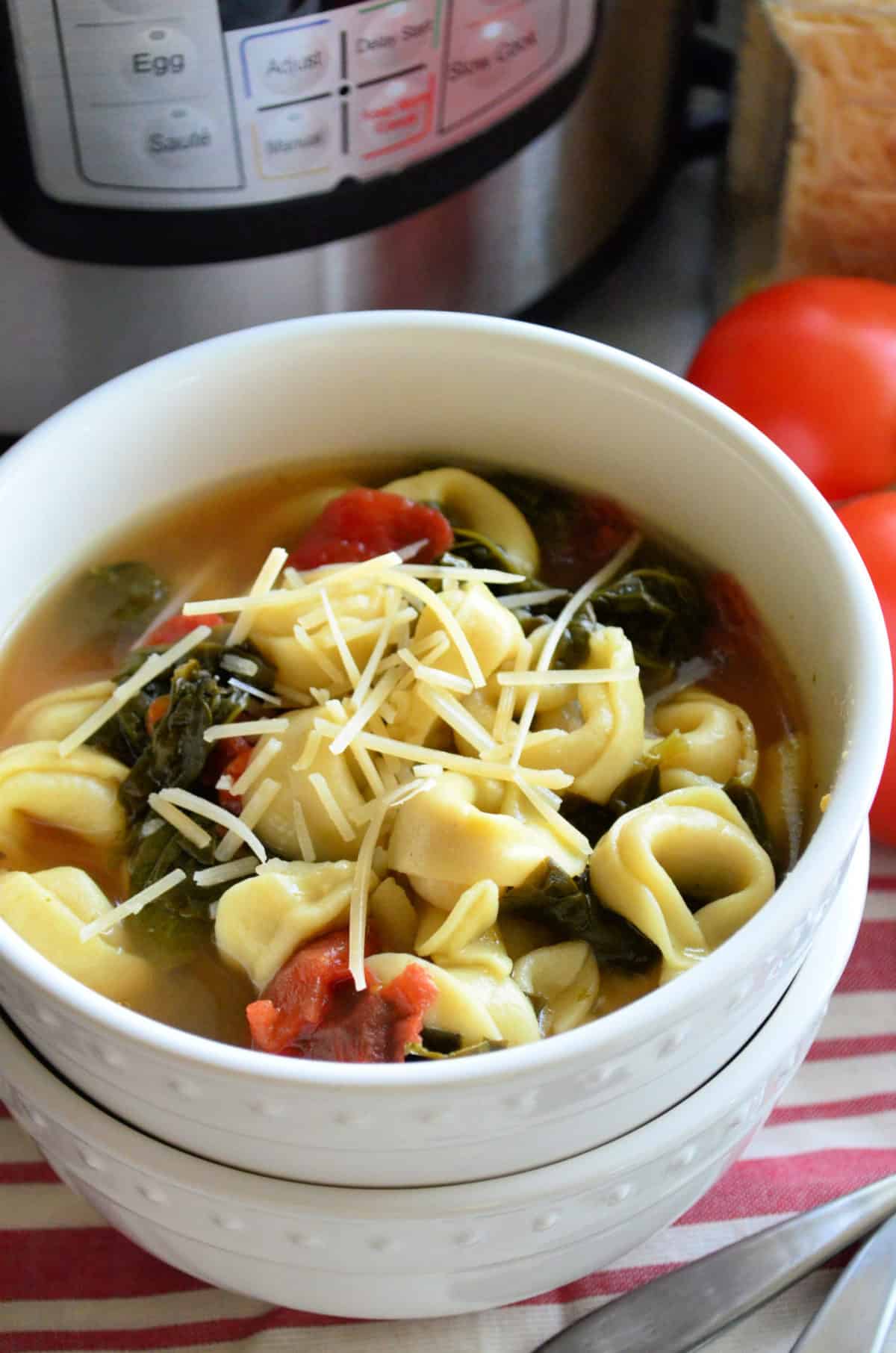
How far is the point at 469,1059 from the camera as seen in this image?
3.02 ft

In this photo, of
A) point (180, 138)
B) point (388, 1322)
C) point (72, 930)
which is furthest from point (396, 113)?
point (388, 1322)

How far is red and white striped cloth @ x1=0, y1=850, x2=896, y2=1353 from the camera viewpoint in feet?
4.25

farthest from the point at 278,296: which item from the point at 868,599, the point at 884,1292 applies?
the point at 884,1292

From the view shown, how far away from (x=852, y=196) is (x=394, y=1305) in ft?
4.91

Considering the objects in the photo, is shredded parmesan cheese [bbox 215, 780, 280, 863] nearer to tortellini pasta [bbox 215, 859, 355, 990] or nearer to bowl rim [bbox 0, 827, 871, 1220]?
tortellini pasta [bbox 215, 859, 355, 990]

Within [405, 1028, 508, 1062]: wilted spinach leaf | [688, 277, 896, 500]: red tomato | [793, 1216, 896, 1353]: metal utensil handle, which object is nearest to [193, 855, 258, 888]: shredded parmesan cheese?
[405, 1028, 508, 1062]: wilted spinach leaf

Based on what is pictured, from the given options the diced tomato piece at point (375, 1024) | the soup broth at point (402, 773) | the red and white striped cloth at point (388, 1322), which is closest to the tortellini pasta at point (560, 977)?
the soup broth at point (402, 773)

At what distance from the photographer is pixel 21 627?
142cm

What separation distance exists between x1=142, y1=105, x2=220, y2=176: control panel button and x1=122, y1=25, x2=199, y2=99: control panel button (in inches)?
1.0

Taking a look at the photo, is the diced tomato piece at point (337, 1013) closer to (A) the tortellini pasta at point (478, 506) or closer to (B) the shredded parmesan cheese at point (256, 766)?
(B) the shredded parmesan cheese at point (256, 766)

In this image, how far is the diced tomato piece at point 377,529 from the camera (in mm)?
1471

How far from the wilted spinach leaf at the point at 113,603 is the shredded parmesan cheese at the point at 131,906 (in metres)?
0.34

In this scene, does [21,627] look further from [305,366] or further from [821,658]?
[821,658]

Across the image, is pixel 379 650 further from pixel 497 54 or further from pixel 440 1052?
pixel 497 54
